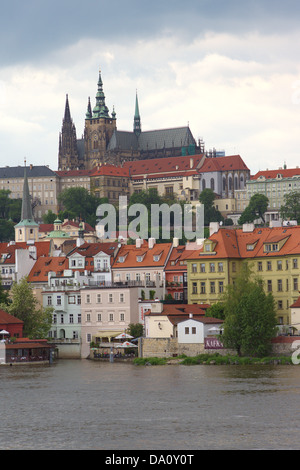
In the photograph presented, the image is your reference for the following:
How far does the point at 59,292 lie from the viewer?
99875mm

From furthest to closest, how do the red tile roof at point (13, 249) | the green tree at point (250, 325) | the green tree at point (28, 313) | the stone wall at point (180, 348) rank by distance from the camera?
the red tile roof at point (13, 249), the green tree at point (28, 313), the stone wall at point (180, 348), the green tree at point (250, 325)

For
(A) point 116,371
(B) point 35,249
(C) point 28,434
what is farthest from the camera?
(B) point 35,249

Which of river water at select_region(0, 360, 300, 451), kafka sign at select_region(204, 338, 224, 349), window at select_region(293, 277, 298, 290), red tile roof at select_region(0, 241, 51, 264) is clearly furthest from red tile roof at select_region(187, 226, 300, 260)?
red tile roof at select_region(0, 241, 51, 264)

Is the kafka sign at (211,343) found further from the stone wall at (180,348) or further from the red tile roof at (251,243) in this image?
the red tile roof at (251,243)

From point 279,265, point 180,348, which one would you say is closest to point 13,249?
point 279,265

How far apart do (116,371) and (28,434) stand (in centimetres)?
2593

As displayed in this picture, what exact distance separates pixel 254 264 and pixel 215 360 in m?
11.6

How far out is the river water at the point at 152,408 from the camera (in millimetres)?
51469

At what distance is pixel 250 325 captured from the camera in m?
79.8

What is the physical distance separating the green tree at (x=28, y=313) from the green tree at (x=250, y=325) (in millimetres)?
18845

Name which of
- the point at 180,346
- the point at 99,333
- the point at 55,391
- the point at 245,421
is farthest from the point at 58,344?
the point at 245,421

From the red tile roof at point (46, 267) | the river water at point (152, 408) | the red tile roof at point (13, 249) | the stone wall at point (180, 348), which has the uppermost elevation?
the red tile roof at point (13, 249)

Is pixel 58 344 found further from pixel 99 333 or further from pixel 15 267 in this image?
pixel 15 267

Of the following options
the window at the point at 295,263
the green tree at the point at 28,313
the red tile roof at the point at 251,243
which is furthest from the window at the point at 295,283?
the green tree at the point at 28,313
